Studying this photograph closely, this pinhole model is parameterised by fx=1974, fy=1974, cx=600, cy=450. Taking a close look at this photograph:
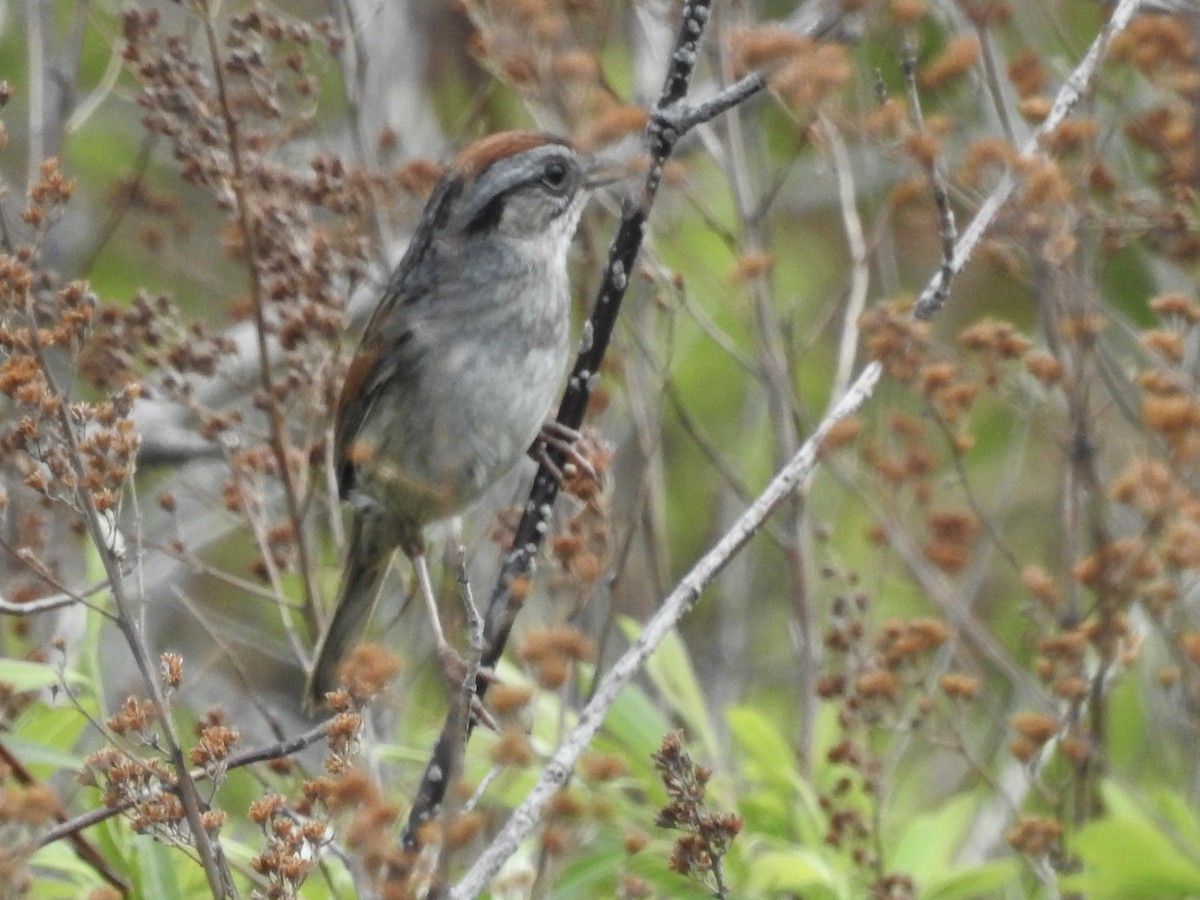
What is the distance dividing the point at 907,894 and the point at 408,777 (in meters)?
1.82

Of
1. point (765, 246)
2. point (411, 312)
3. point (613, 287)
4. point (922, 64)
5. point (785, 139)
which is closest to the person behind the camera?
point (613, 287)

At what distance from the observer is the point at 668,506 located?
8.19 m

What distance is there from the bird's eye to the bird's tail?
1018 millimetres

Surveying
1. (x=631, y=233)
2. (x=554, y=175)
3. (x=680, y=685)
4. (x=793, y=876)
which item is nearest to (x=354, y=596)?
(x=680, y=685)

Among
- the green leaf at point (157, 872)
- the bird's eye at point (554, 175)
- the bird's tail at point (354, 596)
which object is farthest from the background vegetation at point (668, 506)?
the bird's eye at point (554, 175)

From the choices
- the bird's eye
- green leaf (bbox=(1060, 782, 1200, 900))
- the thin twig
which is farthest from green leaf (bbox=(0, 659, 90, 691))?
green leaf (bbox=(1060, 782, 1200, 900))

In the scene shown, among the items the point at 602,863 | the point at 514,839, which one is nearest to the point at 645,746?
the point at 602,863

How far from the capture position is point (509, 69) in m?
4.67

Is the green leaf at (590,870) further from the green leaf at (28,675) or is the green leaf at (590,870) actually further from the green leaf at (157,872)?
the green leaf at (28,675)

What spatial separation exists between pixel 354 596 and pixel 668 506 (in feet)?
10.2

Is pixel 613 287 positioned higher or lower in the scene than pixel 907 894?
higher

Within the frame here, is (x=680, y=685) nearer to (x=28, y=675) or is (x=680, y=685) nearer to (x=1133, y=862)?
(x=28, y=675)

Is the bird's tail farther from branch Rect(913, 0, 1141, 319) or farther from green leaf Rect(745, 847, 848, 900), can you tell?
branch Rect(913, 0, 1141, 319)

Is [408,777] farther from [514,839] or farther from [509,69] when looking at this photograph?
[514,839]
